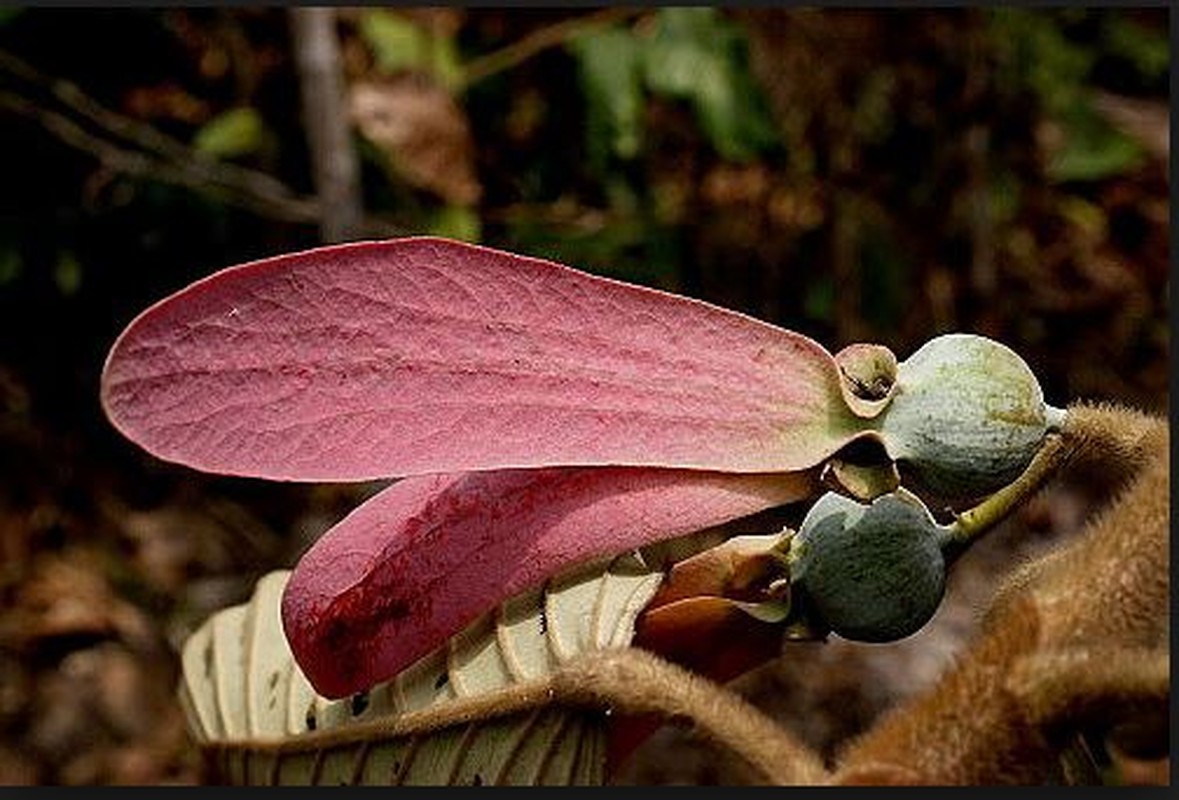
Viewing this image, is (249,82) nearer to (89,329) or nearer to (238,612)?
(89,329)

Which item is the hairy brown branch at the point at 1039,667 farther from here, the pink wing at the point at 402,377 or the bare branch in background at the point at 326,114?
the bare branch in background at the point at 326,114

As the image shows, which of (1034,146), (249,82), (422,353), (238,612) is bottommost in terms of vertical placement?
(1034,146)

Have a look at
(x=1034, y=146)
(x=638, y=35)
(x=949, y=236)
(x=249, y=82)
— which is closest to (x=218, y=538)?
(x=249, y=82)

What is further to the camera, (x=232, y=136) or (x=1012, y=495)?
(x=232, y=136)

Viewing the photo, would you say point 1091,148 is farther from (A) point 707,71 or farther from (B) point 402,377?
(B) point 402,377

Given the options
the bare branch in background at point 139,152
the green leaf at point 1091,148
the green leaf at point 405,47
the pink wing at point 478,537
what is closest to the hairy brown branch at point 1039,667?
the pink wing at point 478,537

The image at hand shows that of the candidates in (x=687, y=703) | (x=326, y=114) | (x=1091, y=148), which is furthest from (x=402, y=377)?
(x=1091, y=148)
